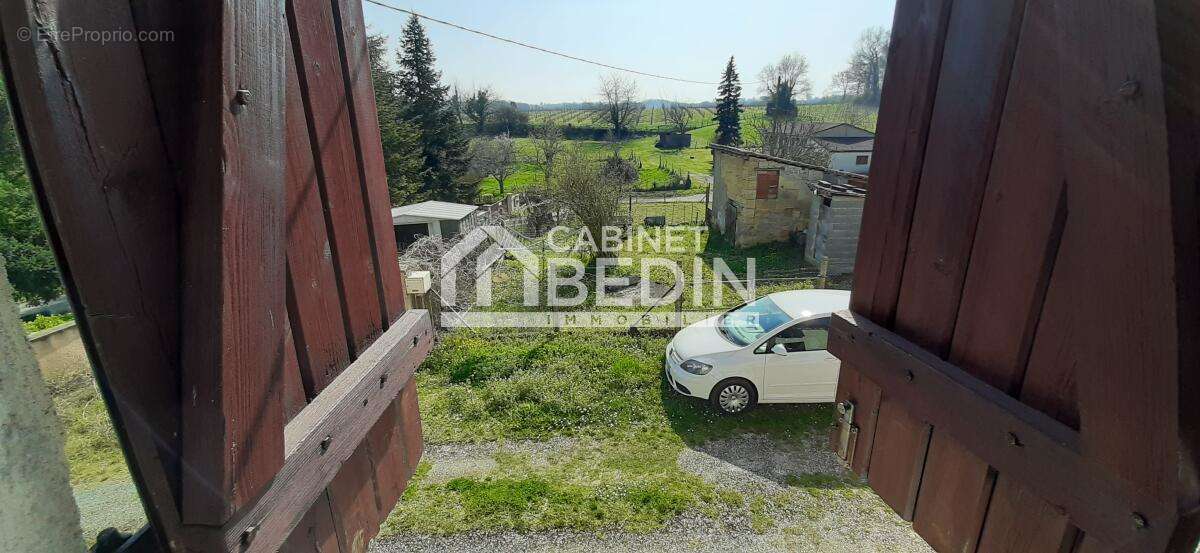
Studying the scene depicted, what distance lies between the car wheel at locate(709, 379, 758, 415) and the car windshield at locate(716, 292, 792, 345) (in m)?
0.54

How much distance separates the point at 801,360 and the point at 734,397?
3.08 ft

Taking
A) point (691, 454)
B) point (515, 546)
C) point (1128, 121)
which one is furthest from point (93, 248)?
point (691, 454)

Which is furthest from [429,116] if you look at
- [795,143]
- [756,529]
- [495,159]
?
[756,529]

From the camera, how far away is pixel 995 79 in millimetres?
955

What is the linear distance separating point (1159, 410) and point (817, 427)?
5.73 m

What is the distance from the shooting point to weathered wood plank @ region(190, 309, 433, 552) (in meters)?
0.77

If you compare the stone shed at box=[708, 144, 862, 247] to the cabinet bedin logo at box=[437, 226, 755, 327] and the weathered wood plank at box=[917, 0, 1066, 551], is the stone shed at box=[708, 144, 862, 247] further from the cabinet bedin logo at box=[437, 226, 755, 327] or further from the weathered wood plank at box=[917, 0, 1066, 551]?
the weathered wood plank at box=[917, 0, 1066, 551]

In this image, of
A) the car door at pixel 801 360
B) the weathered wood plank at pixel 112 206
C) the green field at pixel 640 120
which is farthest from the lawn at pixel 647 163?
the weathered wood plank at pixel 112 206

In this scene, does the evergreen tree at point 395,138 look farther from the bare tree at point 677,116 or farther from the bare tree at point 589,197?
the bare tree at point 677,116

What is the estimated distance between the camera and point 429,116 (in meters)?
21.8

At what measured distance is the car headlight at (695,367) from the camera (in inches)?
233

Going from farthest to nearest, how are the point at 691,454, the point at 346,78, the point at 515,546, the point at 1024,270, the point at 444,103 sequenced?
the point at 444,103, the point at 691,454, the point at 515,546, the point at 346,78, the point at 1024,270

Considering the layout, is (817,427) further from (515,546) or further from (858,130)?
(858,130)

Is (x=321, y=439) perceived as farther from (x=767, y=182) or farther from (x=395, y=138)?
(x=395, y=138)
